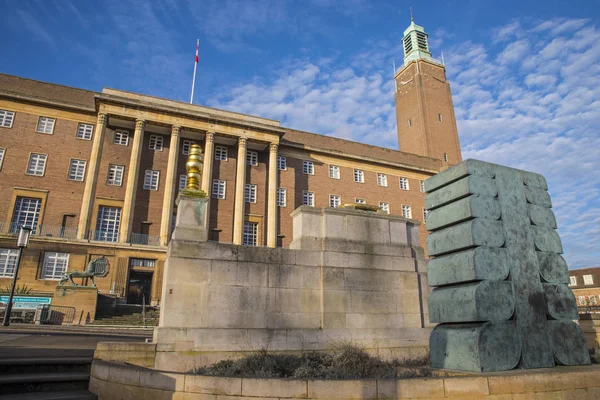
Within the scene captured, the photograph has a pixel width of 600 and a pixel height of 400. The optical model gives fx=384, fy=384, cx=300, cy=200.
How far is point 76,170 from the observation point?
39.3 meters

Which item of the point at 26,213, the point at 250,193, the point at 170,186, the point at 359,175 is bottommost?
the point at 26,213

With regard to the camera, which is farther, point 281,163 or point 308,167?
point 308,167

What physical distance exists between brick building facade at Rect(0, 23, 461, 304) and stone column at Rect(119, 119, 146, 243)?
0.34 feet

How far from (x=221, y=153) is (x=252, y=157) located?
3741 mm

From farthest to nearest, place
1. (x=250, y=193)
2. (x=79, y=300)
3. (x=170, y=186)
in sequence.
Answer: (x=250, y=193) → (x=170, y=186) → (x=79, y=300)

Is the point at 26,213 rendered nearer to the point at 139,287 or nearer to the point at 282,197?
the point at 139,287

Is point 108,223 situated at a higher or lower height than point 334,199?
lower

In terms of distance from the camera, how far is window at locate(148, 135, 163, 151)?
42569 mm

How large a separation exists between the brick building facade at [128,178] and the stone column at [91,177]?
0.11 m

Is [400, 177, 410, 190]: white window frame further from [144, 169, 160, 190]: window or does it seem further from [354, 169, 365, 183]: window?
[144, 169, 160, 190]: window

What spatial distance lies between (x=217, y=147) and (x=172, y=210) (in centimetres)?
982

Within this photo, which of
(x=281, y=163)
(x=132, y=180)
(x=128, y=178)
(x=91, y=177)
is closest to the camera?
(x=91, y=177)

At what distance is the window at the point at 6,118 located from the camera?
125 ft

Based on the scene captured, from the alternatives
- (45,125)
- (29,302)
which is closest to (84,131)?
(45,125)
